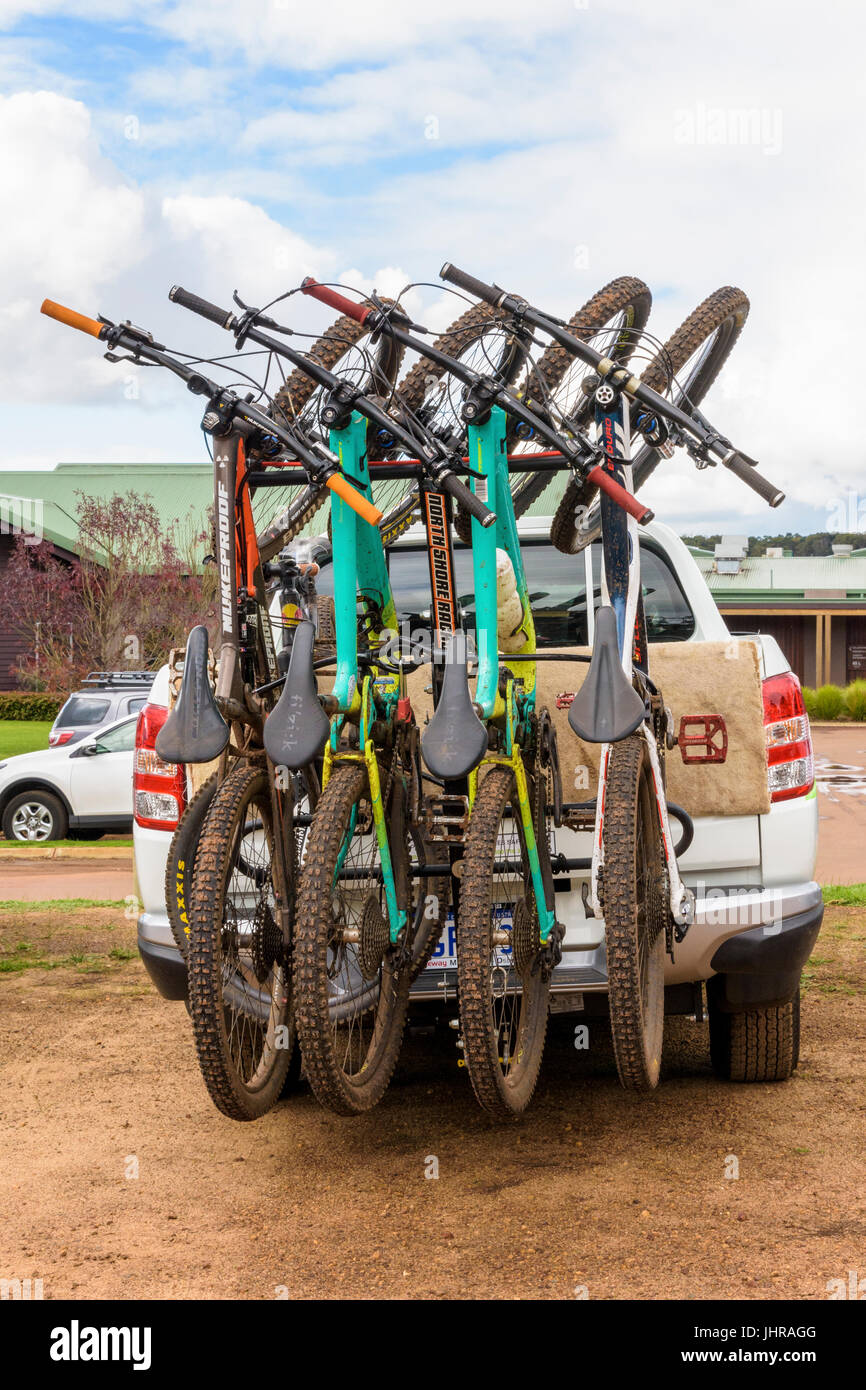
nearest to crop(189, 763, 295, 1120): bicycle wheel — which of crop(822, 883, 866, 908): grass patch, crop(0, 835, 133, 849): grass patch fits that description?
crop(822, 883, 866, 908): grass patch

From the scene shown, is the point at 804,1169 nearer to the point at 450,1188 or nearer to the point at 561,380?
the point at 450,1188

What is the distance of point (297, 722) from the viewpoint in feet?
12.4

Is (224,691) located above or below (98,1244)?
above

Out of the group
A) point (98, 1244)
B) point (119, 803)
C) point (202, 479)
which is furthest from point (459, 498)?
point (202, 479)

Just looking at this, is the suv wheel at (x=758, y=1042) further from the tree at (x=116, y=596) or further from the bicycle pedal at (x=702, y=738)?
the tree at (x=116, y=596)

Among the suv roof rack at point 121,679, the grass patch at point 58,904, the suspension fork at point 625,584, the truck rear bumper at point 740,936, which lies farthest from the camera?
the suv roof rack at point 121,679

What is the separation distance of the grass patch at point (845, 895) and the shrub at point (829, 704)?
23.5 m

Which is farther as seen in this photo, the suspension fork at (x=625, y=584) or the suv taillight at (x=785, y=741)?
the suv taillight at (x=785, y=741)

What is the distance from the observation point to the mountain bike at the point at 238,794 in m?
3.77

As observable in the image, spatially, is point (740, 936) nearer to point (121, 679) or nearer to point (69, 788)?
point (69, 788)

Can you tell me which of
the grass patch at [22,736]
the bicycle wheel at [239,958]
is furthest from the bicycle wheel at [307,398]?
the grass patch at [22,736]

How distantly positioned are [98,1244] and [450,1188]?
104 cm

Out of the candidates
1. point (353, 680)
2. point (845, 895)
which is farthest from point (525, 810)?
point (845, 895)

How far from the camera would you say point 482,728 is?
380 centimetres
